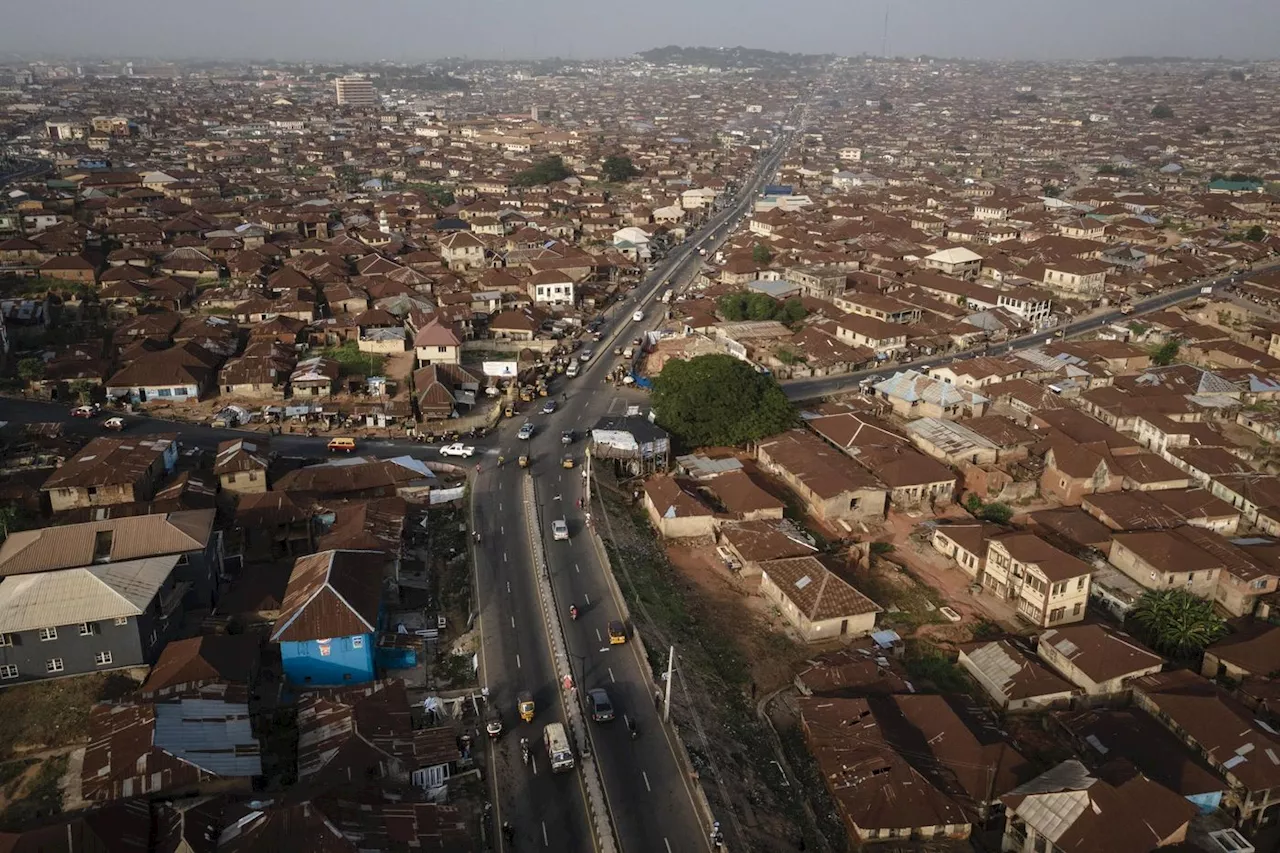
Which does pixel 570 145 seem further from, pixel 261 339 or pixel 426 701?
pixel 426 701

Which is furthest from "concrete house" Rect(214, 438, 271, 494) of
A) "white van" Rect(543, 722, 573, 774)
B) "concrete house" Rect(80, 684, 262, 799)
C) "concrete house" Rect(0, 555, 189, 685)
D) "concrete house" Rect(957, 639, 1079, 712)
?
"concrete house" Rect(957, 639, 1079, 712)

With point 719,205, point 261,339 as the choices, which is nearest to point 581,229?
point 719,205

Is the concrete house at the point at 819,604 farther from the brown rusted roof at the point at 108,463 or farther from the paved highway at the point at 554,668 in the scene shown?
the brown rusted roof at the point at 108,463

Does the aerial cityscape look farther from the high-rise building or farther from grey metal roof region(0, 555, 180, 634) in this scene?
the high-rise building

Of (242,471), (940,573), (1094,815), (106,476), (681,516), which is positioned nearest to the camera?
(1094,815)

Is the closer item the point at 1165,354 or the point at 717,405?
the point at 717,405

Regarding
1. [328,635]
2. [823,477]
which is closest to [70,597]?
[328,635]

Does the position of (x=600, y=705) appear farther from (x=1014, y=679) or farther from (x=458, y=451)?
(x=458, y=451)
